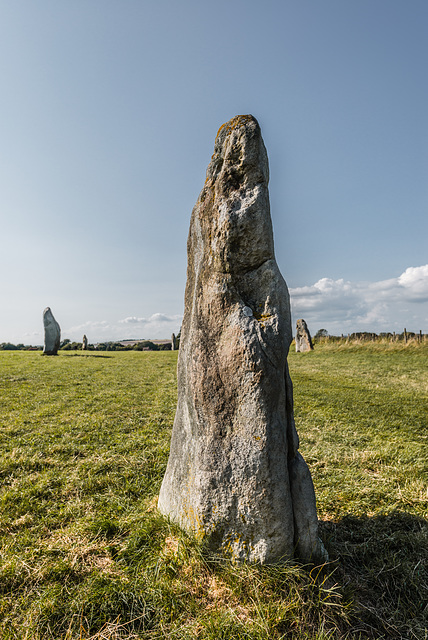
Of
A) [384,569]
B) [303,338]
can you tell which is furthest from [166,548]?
[303,338]

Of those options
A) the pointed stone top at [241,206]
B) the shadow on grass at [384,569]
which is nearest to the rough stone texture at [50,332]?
the pointed stone top at [241,206]

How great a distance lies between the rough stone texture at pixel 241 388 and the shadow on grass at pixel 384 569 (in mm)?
500

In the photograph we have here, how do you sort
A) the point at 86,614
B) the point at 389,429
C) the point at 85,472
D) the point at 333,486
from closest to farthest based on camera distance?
the point at 86,614, the point at 333,486, the point at 85,472, the point at 389,429

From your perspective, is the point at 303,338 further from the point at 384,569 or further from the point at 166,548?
the point at 166,548

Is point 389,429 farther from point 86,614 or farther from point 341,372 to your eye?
point 341,372

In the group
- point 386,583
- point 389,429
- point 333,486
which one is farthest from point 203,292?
point 389,429

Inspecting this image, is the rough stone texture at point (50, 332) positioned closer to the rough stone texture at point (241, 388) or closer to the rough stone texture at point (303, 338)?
the rough stone texture at point (303, 338)

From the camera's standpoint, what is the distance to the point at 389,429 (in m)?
8.34

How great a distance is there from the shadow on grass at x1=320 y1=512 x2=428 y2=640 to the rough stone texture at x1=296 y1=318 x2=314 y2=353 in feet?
82.1

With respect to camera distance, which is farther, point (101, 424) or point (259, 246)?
point (101, 424)

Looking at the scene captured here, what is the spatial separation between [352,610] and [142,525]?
218 cm

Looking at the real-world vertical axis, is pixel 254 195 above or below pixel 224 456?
above

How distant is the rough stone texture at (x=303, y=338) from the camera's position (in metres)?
28.9

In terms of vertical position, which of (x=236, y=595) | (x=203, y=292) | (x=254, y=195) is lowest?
(x=236, y=595)
